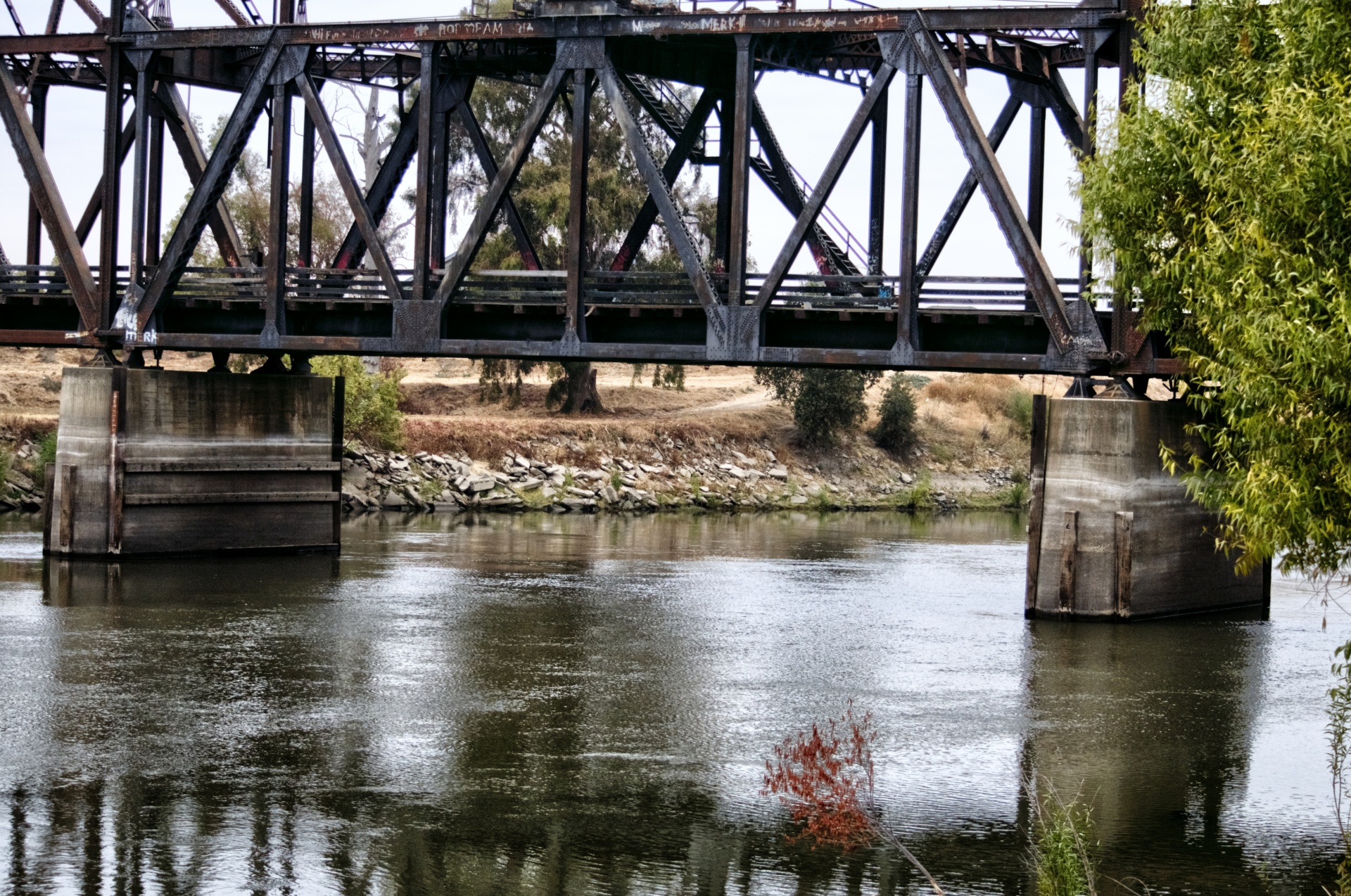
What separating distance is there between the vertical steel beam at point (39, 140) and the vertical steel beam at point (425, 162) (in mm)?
10093

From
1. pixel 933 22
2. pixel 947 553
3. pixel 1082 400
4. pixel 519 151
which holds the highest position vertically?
pixel 933 22

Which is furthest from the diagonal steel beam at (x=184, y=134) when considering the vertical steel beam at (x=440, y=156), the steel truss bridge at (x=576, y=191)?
the vertical steel beam at (x=440, y=156)

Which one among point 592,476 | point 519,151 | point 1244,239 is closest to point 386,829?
point 1244,239

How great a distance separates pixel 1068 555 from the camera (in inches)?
1093

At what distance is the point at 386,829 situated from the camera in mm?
14406

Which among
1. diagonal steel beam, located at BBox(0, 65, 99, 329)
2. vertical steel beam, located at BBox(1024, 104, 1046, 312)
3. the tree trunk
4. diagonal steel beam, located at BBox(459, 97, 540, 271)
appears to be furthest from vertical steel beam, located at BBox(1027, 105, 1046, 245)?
the tree trunk

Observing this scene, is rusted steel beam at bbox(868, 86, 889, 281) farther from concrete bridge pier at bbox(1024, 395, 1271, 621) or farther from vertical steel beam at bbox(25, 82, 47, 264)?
vertical steel beam at bbox(25, 82, 47, 264)

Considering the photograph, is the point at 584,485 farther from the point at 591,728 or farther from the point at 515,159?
the point at 591,728

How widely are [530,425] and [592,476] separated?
3805 millimetres

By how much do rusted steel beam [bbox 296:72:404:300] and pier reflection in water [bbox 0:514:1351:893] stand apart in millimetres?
5984

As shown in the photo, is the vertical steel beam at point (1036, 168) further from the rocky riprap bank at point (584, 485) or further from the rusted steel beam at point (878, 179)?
the rocky riprap bank at point (584, 485)

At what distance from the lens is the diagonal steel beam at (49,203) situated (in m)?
35.4

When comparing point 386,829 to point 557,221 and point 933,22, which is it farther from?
point 557,221

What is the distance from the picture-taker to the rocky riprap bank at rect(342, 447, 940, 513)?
53656 millimetres
